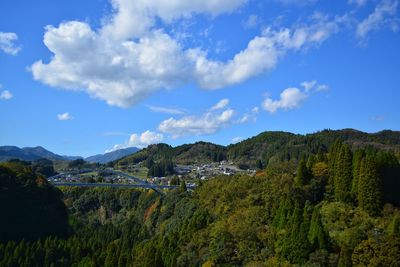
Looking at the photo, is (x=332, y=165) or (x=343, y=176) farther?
(x=332, y=165)

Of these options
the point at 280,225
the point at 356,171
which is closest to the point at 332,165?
the point at 356,171

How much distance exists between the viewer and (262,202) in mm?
48656

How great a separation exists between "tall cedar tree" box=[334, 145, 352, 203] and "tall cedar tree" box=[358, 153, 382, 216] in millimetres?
2057

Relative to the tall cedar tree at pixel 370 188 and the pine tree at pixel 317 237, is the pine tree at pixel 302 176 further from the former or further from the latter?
the pine tree at pixel 317 237

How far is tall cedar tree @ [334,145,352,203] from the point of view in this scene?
142 ft

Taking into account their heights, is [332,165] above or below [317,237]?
above

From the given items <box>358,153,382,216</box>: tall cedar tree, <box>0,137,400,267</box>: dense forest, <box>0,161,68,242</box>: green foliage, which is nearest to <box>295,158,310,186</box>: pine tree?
<box>0,137,400,267</box>: dense forest

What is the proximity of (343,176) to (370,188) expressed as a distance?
3.94 m

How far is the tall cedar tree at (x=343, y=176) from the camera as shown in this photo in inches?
1703

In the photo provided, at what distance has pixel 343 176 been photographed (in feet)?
144

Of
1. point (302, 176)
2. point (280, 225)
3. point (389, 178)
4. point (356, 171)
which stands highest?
point (356, 171)

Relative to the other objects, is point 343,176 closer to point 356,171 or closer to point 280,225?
point 356,171

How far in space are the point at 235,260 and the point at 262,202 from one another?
9403mm

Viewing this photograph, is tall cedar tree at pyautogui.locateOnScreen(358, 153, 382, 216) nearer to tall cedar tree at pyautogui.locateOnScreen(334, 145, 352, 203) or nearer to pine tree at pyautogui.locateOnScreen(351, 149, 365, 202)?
pine tree at pyautogui.locateOnScreen(351, 149, 365, 202)
